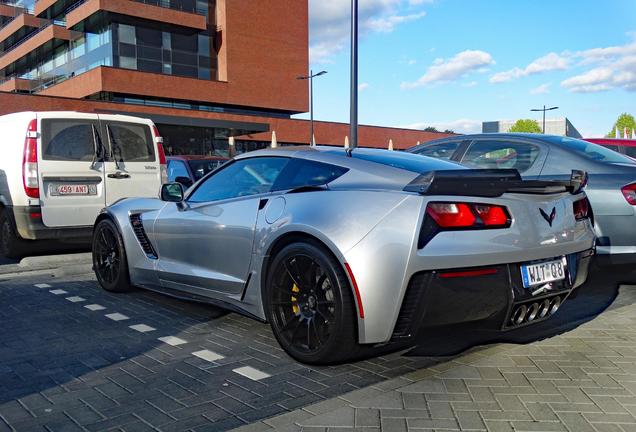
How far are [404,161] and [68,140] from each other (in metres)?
5.12

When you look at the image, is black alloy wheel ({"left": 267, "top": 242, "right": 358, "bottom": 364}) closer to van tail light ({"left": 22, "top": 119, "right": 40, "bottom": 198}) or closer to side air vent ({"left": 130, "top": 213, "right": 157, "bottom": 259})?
side air vent ({"left": 130, "top": 213, "right": 157, "bottom": 259})

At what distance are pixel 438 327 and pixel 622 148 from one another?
27.8 feet

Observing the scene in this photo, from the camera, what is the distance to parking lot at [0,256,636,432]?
9.21 ft

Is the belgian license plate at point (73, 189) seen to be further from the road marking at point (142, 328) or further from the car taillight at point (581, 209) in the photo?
the car taillight at point (581, 209)

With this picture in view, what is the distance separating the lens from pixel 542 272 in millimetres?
3494

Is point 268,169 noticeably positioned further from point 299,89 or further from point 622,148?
point 299,89

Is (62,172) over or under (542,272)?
over

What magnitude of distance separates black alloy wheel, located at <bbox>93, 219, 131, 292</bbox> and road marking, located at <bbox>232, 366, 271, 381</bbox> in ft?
7.93

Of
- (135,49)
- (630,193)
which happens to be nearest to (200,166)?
(630,193)

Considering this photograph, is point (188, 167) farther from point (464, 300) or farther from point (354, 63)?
point (464, 300)

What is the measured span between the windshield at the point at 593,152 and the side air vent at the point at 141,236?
4.22 m

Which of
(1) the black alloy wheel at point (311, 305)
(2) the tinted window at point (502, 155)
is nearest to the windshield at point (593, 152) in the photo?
(2) the tinted window at point (502, 155)

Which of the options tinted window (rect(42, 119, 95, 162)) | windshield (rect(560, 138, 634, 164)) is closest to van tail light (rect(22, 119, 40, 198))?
tinted window (rect(42, 119, 95, 162))

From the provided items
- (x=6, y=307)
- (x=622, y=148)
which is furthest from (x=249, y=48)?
(x=6, y=307)
